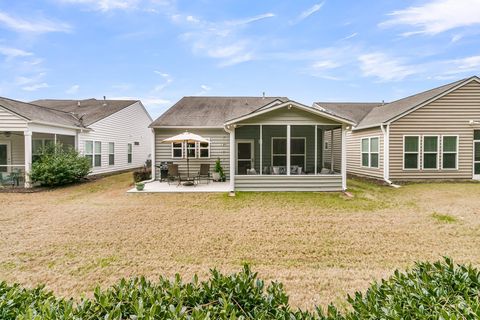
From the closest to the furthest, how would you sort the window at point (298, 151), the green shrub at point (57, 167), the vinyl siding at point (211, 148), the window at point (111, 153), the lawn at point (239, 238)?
the lawn at point (239, 238), the green shrub at point (57, 167), the window at point (298, 151), the vinyl siding at point (211, 148), the window at point (111, 153)

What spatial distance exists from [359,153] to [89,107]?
20118mm

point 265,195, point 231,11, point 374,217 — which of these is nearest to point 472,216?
point 374,217

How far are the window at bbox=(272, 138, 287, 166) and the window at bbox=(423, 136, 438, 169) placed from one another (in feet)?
22.9

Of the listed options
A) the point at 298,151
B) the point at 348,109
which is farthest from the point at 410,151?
the point at 348,109

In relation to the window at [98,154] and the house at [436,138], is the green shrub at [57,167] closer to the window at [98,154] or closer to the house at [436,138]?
the window at [98,154]

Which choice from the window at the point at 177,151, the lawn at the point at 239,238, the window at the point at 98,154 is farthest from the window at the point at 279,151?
the window at the point at 98,154

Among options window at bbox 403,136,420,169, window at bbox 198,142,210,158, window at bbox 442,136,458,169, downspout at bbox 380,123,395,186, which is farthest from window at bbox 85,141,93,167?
window at bbox 442,136,458,169

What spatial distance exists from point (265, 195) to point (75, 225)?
6.58 metres

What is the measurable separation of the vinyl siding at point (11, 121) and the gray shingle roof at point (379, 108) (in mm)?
17376

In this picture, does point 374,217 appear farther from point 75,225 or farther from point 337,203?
point 75,225

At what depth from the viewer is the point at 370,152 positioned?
48.1 feet

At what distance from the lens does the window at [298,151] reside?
47.8ft

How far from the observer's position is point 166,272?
4156 mm

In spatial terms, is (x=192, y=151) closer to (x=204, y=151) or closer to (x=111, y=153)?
(x=204, y=151)
